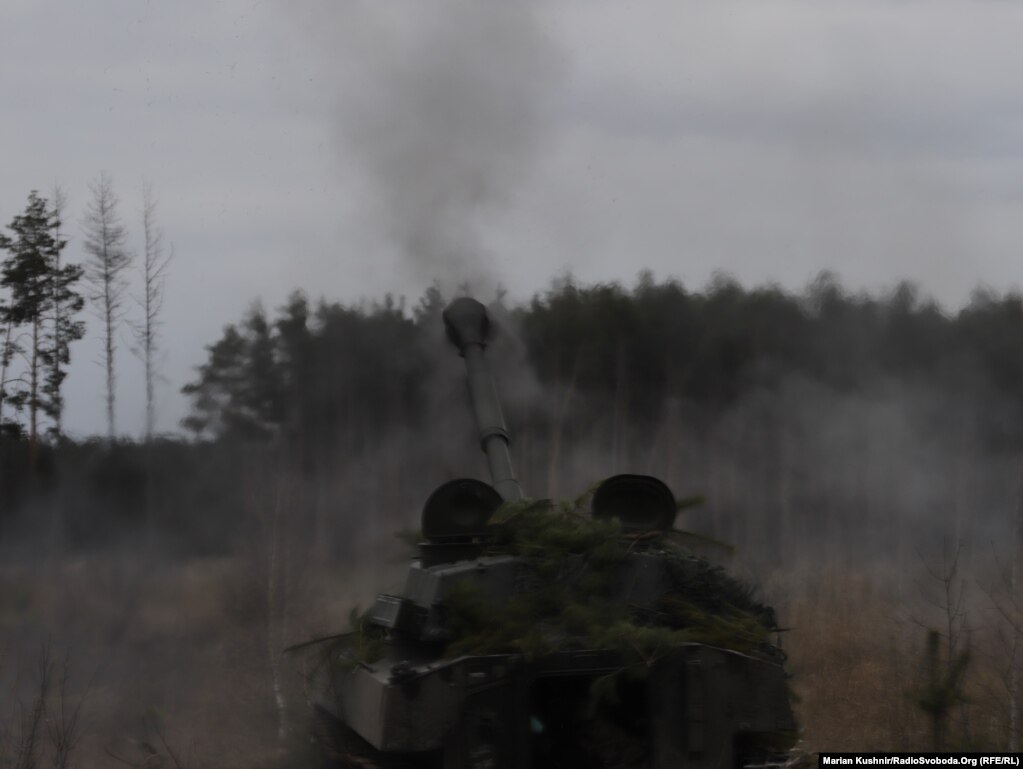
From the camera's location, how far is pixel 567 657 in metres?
9.30

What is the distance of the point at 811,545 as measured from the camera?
776 inches

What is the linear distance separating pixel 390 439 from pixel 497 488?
764cm

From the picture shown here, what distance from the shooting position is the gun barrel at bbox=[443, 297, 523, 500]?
41.5 feet

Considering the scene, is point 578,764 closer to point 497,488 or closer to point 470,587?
point 470,587

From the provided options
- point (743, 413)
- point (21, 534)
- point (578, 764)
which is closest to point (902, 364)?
point (743, 413)

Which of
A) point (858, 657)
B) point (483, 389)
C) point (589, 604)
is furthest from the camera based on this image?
point (858, 657)

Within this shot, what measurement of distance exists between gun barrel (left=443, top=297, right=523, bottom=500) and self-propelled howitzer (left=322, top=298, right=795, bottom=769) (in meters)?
1.62

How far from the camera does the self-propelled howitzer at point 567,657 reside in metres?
9.12

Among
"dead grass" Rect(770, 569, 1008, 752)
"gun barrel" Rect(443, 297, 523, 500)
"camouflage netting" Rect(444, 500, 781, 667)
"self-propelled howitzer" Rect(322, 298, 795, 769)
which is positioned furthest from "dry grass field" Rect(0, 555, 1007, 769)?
"camouflage netting" Rect(444, 500, 781, 667)

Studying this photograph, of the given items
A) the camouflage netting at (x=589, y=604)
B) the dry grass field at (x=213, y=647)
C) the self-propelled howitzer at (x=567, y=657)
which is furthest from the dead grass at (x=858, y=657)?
the self-propelled howitzer at (x=567, y=657)

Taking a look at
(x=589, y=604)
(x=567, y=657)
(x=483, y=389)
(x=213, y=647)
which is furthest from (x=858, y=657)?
(x=213, y=647)

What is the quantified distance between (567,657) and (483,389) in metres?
4.66

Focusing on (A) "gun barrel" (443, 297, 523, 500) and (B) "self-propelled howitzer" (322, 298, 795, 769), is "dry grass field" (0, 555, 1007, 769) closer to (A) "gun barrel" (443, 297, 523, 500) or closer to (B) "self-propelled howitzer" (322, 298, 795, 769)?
(A) "gun barrel" (443, 297, 523, 500)

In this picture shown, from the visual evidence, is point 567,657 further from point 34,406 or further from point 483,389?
point 34,406
